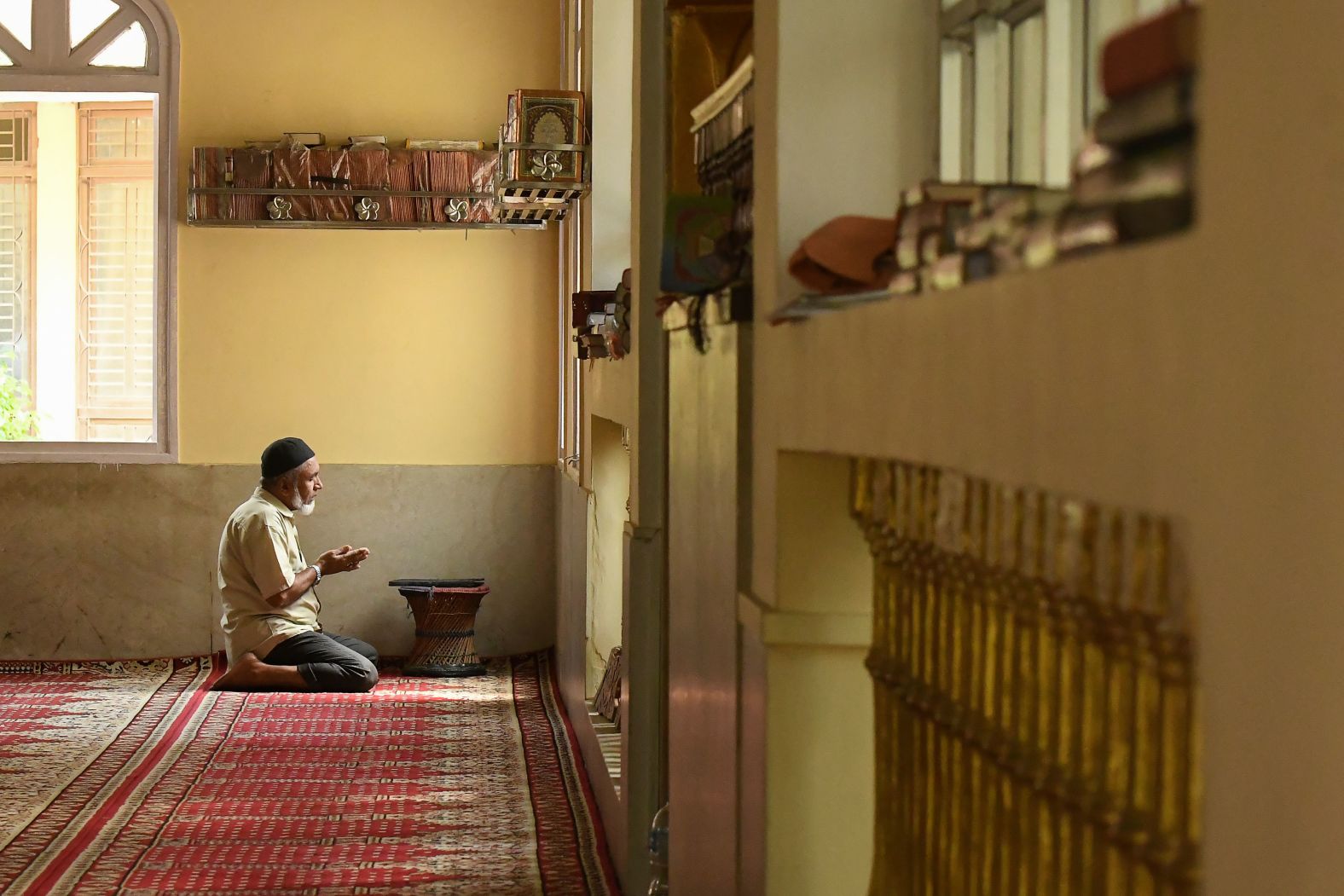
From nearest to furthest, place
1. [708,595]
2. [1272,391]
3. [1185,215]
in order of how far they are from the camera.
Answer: [1272,391], [1185,215], [708,595]

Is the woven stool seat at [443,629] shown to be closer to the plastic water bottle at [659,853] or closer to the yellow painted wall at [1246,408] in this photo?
the plastic water bottle at [659,853]

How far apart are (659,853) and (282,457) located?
4.59 metres

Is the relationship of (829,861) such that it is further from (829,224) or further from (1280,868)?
(1280,868)


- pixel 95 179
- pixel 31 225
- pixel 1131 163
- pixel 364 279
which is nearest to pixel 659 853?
pixel 1131 163

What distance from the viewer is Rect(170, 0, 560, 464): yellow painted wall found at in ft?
30.8

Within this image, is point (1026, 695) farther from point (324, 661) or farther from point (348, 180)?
point (348, 180)

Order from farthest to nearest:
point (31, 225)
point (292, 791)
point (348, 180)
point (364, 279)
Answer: point (31, 225), point (364, 279), point (348, 180), point (292, 791)

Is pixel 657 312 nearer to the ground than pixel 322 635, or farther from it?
farther from it

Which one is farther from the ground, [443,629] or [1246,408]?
[1246,408]

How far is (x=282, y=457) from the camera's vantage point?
8.48 metres

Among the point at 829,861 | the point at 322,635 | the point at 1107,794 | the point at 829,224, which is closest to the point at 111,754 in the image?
the point at 322,635

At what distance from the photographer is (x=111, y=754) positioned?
6.81m

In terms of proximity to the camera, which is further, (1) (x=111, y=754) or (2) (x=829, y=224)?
(1) (x=111, y=754)

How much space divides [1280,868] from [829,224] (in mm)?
1504
